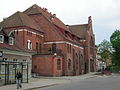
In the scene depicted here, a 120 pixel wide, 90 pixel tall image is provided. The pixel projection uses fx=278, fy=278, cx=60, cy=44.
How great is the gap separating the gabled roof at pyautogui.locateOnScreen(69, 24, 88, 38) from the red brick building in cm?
565

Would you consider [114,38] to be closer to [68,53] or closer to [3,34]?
[68,53]

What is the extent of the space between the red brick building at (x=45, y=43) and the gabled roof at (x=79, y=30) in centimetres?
565

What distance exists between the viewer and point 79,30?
8300cm

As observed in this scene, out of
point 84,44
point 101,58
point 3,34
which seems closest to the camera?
point 3,34

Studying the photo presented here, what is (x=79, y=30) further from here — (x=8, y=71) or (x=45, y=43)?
(x=8, y=71)

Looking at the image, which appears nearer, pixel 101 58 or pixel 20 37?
pixel 20 37

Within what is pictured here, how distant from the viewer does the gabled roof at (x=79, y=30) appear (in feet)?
265

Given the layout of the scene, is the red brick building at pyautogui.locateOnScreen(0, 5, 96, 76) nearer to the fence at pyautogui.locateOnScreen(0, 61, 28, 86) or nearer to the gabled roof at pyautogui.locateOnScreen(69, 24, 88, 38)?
the gabled roof at pyautogui.locateOnScreen(69, 24, 88, 38)

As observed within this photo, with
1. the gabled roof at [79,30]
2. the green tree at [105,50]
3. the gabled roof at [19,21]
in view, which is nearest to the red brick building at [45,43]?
the gabled roof at [19,21]

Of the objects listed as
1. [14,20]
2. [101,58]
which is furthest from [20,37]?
[101,58]

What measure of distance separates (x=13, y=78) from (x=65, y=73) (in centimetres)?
2888

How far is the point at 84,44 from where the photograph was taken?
77938 millimetres

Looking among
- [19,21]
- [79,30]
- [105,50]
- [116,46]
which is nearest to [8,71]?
[19,21]

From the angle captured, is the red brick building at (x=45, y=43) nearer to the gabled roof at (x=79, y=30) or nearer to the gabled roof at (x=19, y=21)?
the gabled roof at (x=19, y=21)
